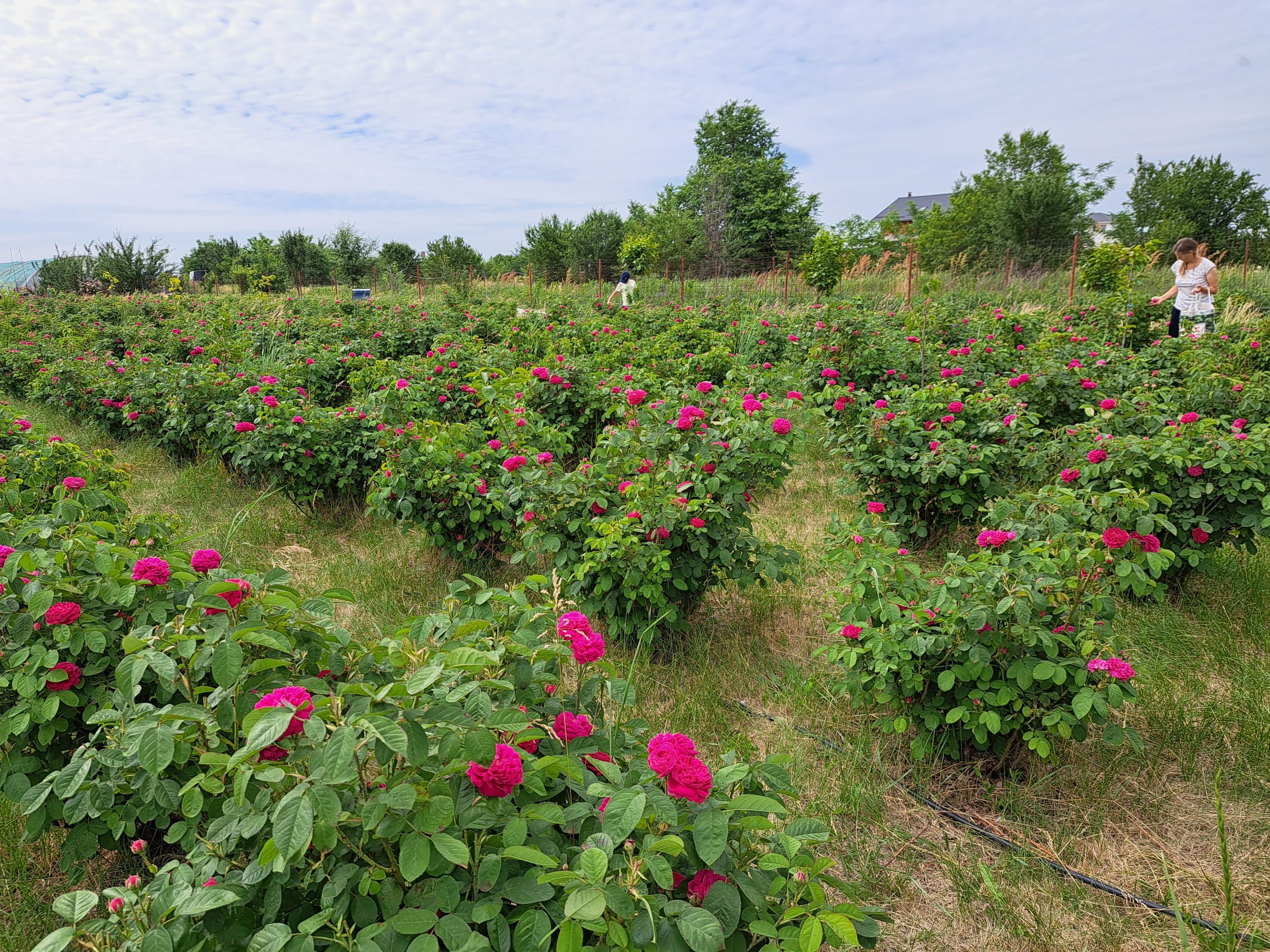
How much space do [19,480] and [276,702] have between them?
Result: 7.93 feet

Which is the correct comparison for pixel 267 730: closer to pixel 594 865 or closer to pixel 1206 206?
pixel 594 865

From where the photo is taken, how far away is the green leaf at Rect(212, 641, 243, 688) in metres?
1.16

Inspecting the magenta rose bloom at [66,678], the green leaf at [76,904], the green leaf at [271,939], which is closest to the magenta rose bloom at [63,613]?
the magenta rose bloom at [66,678]

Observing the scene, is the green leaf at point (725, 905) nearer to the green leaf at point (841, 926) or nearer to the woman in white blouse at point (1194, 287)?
the green leaf at point (841, 926)

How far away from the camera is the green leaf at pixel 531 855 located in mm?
916

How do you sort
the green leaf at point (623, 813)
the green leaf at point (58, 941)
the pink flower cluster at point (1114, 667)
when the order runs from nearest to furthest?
the green leaf at point (58, 941) < the green leaf at point (623, 813) < the pink flower cluster at point (1114, 667)

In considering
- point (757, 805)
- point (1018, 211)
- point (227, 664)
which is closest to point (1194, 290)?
point (757, 805)

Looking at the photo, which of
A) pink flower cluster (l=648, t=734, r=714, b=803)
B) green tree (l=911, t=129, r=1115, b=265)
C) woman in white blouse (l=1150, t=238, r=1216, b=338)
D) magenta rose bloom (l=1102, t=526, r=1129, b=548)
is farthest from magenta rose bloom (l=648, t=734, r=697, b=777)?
green tree (l=911, t=129, r=1115, b=265)

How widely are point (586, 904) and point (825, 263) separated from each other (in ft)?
48.7

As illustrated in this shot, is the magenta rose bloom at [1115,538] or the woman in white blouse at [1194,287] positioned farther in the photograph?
the woman in white blouse at [1194,287]

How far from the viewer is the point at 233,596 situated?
4.28ft

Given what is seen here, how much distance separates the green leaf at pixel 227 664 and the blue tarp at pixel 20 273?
30474 millimetres

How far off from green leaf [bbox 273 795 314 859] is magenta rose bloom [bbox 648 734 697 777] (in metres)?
0.46

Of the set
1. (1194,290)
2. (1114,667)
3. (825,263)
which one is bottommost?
(1114,667)
